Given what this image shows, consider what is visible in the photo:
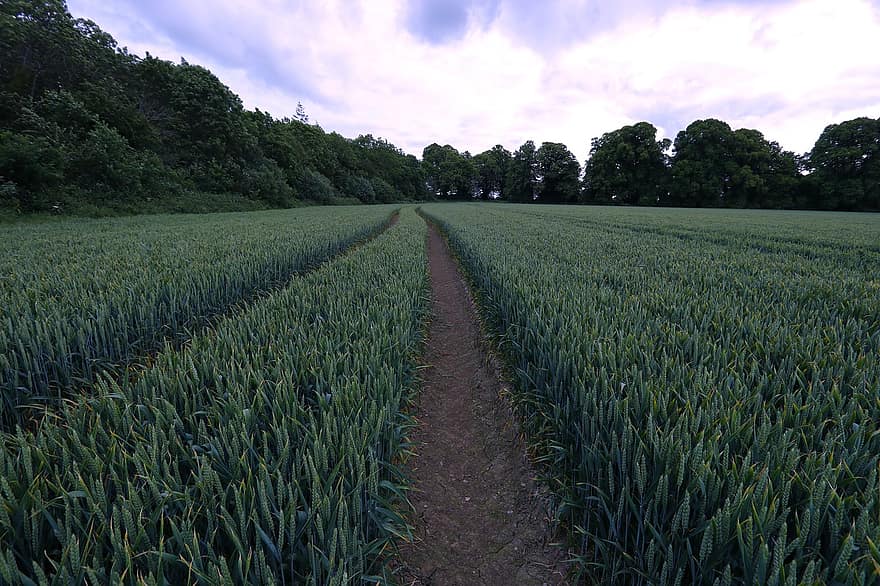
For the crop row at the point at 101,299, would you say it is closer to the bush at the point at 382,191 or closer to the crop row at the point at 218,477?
the crop row at the point at 218,477

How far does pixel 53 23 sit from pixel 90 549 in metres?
34.1

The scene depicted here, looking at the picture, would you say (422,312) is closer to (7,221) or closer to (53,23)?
(7,221)

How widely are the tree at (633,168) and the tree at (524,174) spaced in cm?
1425

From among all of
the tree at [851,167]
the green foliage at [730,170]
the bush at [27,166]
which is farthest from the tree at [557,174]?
the bush at [27,166]

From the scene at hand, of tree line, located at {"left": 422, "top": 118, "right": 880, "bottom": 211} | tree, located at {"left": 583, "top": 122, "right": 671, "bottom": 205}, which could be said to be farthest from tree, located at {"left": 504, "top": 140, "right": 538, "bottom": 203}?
tree, located at {"left": 583, "top": 122, "right": 671, "bottom": 205}

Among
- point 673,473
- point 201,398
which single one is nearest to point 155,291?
point 201,398

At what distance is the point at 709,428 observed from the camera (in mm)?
1529

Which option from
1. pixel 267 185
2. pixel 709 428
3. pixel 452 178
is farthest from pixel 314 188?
pixel 452 178

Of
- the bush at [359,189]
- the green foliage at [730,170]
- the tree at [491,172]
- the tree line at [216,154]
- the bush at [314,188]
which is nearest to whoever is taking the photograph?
the tree line at [216,154]

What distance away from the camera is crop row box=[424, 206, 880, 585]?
44.4 inches

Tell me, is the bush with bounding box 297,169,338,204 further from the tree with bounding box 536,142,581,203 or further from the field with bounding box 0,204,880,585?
the tree with bounding box 536,142,581,203

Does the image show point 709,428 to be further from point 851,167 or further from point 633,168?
point 851,167

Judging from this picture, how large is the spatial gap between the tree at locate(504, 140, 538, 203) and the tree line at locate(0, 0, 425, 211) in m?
57.1

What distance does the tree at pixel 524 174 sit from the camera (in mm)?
80938
